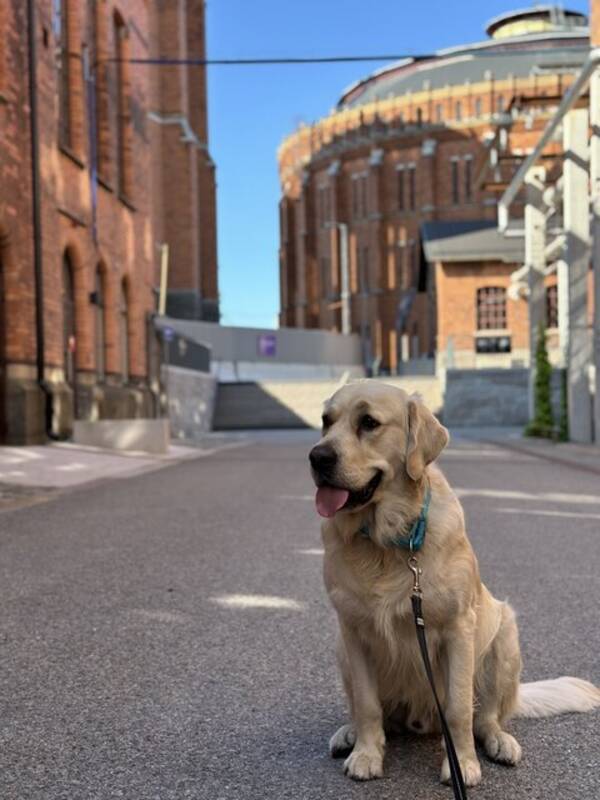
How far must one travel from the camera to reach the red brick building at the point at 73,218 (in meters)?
17.9

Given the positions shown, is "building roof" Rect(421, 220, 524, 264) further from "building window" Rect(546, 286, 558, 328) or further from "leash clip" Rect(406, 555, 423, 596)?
"leash clip" Rect(406, 555, 423, 596)

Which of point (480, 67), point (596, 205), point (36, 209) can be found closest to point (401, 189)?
point (480, 67)

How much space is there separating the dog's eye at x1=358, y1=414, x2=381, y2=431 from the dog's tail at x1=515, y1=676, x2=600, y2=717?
120 cm

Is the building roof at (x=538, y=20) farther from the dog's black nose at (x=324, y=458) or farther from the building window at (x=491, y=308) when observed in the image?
the dog's black nose at (x=324, y=458)

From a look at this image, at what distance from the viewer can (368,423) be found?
2729 millimetres

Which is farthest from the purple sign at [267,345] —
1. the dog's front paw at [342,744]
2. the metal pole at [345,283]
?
the dog's front paw at [342,744]

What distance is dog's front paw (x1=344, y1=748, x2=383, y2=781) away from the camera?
2.74 metres

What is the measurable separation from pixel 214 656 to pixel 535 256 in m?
24.6

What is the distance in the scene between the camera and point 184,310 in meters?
52.6

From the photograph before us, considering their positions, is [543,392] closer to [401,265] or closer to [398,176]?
[401,265]

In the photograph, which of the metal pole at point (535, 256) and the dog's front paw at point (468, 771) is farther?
the metal pole at point (535, 256)

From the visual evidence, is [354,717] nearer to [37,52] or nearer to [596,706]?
[596,706]

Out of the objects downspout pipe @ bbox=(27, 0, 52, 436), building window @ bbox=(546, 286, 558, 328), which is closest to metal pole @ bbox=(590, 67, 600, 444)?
downspout pipe @ bbox=(27, 0, 52, 436)

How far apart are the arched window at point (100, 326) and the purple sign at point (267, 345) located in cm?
2160
